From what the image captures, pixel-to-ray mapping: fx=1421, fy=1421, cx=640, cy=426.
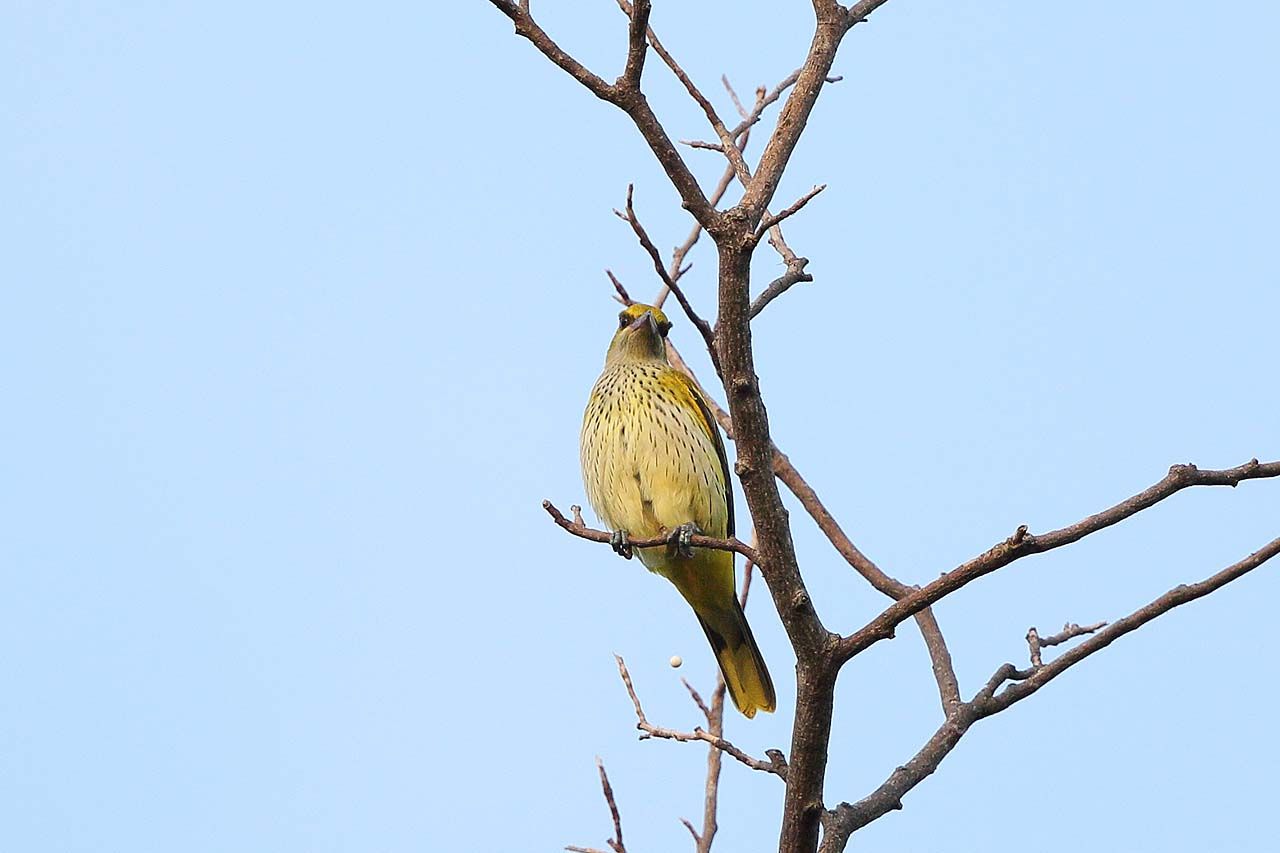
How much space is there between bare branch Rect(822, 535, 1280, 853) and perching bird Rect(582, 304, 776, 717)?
195cm

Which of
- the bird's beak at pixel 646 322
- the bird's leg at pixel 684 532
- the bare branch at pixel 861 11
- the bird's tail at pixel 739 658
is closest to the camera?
the bare branch at pixel 861 11

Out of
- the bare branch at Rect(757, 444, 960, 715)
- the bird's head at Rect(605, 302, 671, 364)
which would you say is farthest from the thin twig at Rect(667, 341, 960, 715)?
the bird's head at Rect(605, 302, 671, 364)

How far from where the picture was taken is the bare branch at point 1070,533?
3.07 metres

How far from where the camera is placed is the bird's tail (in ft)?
19.5

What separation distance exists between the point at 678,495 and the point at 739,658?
2.44ft

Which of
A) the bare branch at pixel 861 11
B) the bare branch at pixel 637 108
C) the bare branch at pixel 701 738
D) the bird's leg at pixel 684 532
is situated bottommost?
the bare branch at pixel 701 738

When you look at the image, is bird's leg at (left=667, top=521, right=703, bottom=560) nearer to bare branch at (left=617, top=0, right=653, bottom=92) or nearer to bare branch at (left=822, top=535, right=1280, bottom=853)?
bare branch at (left=822, top=535, right=1280, bottom=853)

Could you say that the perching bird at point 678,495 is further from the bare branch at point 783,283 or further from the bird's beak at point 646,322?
the bare branch at point 783,283

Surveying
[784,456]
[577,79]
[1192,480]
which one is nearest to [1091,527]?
[1192,480]

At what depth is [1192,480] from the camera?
A: 10.3ft

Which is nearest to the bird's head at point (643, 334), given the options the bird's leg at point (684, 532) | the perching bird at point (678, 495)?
the perching bird at point (678, 495)

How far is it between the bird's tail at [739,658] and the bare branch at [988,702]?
191 centimetres

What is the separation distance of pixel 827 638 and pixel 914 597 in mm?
287

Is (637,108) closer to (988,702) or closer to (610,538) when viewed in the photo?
(610,538)
